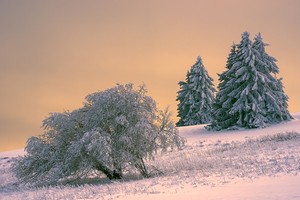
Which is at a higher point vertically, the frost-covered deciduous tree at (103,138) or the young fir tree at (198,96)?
the young fir tree at (198,96)

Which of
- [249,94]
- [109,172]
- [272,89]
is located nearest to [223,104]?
[249,94]

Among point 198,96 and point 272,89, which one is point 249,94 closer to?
point 272,89

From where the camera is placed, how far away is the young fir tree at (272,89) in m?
37.9

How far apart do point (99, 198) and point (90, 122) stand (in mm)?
6965

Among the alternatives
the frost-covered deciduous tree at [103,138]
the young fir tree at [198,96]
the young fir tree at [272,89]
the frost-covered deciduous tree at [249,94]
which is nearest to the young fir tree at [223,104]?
the frost-covered deciduous tree at [249,94]

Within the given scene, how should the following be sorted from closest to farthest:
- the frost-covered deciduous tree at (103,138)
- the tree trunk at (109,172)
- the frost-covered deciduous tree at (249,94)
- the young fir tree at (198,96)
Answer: the frost-covered deciduous tree at (103,138), the tree trunk at (109,172), the frost-covered deciduous tree at (249,94), the young fir tree at (198,96)

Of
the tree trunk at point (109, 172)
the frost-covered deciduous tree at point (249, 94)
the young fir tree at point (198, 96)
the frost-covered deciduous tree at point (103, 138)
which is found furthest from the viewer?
the young fir tree at point (198, 96)

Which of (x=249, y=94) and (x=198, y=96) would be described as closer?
(x=249, y=94)

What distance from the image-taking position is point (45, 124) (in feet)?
61.1

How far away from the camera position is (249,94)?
37.6m

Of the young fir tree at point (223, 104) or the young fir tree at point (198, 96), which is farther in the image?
the young fir tree at point (198, 96)

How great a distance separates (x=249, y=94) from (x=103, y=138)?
24207 mm

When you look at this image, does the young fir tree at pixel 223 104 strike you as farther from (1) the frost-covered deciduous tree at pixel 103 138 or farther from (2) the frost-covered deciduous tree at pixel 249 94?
(1) the frost-covered deciduous tree at pixel 103 138

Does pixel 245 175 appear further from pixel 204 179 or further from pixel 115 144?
pixel 115 144
